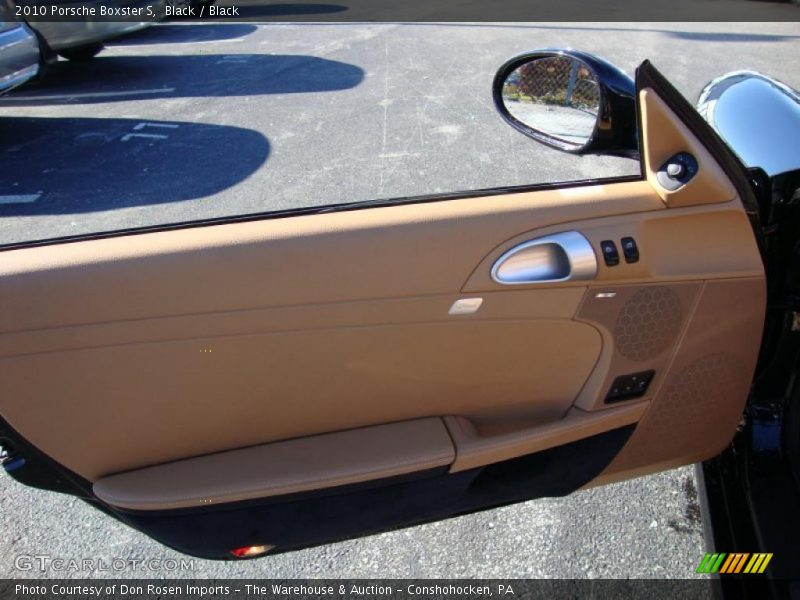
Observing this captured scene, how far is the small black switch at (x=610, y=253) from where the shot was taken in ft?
4.65

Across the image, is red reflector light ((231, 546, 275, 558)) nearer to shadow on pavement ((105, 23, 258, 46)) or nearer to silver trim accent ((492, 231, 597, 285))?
silver trim accent ((492, 231, 597, 285))

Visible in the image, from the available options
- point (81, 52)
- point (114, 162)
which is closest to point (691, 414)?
point (114, 162)

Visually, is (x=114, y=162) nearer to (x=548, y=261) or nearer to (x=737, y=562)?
(x=548, y=261)

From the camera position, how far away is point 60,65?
7484mm

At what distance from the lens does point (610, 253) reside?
1.42m

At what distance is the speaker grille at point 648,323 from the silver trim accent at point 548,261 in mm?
147

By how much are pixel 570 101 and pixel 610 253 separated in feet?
1.64

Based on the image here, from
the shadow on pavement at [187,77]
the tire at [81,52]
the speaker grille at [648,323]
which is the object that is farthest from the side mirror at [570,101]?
the tire at [81,52]

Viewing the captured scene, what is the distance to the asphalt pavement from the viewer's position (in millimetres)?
1973

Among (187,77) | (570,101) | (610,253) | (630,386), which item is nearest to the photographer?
(610,253)

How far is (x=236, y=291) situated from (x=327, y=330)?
22 cm

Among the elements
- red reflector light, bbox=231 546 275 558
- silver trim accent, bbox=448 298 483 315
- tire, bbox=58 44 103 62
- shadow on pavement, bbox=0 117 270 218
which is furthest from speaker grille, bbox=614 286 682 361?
tire, bbox=58 44 103 62

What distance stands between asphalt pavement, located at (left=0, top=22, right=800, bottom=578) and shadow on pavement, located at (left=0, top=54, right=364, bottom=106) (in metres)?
0.04

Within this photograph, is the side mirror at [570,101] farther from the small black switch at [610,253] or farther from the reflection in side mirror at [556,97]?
the small black switch at [610,253]
